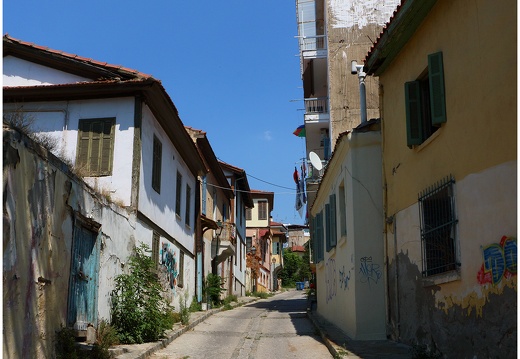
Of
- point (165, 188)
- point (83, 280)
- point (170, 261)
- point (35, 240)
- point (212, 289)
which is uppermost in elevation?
point (165, 188)

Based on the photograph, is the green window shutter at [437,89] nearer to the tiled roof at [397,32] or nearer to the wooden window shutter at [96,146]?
the tiled roof at [397,32]

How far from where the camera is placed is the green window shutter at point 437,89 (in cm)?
849

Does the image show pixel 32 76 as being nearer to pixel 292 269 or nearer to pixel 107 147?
pixel 107 147

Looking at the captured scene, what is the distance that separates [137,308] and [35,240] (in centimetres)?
430

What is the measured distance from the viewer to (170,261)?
685 inches

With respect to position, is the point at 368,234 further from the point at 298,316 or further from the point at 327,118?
the point at 327,118

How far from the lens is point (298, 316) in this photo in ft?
69.2

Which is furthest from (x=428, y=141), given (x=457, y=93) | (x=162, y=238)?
(x=162, y=238)

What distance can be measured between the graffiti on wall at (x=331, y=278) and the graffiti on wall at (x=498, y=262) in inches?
330

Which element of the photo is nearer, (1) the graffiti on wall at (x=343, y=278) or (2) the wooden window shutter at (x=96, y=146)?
(1) the graffiti on wall at (x=343, y=278)

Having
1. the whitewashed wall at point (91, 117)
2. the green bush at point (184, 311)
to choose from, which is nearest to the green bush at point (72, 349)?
the whitewashed wall at point (91, 117)

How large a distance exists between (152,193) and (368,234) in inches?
233

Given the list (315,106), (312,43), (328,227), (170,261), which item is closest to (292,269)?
(315,106)

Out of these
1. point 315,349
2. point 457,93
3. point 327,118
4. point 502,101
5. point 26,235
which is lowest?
point 315,349
